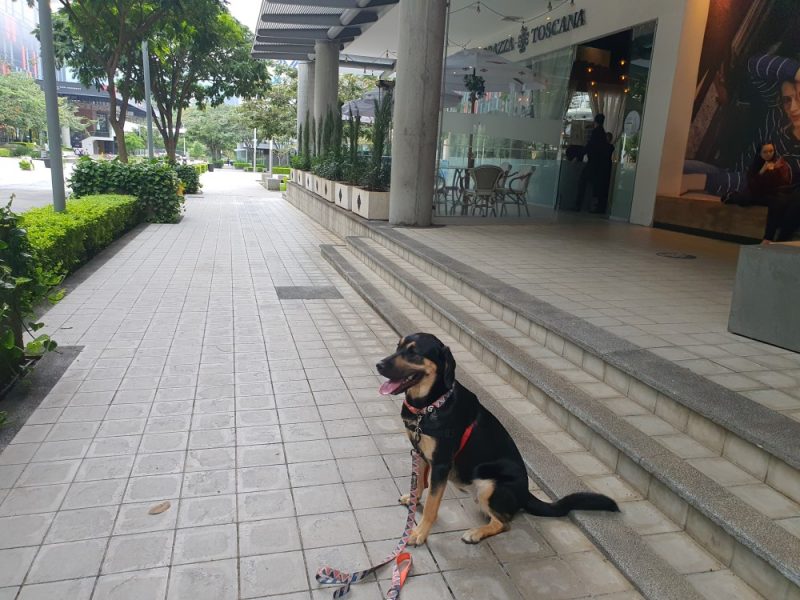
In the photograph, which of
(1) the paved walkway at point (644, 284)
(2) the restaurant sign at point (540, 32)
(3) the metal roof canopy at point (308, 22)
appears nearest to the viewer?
(1) the paved walkway at point (644, 284)

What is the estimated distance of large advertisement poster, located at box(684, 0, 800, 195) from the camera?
9547mm

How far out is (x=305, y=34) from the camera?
17.7 m

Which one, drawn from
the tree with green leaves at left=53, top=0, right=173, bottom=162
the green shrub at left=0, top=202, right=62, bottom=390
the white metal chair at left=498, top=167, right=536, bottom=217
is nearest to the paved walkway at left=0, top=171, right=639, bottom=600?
the green shrub at left=0, top=202, right=62, bottom=390

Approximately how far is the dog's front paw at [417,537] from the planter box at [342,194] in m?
10.5

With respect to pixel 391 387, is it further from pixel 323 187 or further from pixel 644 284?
pixel 323 187

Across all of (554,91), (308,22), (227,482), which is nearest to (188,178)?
(308,22)

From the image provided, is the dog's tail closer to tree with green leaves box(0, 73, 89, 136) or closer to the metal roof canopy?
the metal roof canopy

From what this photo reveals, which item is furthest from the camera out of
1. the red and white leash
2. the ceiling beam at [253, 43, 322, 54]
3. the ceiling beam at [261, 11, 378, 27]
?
the ceiling beam at [253, 43, 322, 54]

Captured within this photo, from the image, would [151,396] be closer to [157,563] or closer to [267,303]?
[157,563]

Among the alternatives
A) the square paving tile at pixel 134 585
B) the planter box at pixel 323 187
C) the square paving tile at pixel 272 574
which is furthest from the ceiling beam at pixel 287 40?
the square paving tile at pixel 134 585

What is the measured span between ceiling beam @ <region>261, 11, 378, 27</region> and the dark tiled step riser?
12.5m

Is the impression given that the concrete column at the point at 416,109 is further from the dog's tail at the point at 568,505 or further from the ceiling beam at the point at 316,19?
the dog's tail at the point at 568,505

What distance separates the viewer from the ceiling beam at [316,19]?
49.6 ft

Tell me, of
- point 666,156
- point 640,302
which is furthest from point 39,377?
point 666,156
